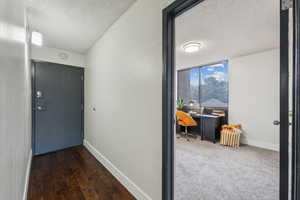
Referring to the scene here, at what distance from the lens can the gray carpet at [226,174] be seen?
1.70 meters

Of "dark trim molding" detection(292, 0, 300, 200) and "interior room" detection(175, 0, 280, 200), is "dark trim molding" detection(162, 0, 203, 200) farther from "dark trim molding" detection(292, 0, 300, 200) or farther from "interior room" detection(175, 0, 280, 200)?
"dark trim molding" detection(292, 0, 300, 200)

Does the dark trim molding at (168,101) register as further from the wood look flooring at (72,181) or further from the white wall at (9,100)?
the white wall at (9,100)

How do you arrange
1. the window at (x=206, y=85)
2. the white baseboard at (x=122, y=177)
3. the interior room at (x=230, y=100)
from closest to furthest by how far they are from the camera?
the white baseboard at (x=122, y=177) < the interior room at (x=230, y=100) < the window at (x=206, y=85)

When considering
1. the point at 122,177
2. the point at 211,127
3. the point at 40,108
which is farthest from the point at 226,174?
the point at 40,108

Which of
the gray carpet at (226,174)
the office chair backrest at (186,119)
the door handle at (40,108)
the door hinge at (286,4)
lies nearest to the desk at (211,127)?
the office chair backrest at (186,119)

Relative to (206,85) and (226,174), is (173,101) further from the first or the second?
(206,85)

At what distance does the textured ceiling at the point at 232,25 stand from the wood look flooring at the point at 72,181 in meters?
2.48

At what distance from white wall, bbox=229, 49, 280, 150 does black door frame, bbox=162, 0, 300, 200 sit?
2.84m

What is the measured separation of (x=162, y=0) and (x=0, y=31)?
1.29 meters

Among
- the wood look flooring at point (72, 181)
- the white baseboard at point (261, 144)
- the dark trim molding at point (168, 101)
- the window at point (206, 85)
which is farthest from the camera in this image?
the window at point (206, 85)

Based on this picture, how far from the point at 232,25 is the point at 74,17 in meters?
2.41

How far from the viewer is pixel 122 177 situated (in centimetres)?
191

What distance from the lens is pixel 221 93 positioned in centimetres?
410

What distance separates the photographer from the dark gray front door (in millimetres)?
2914
